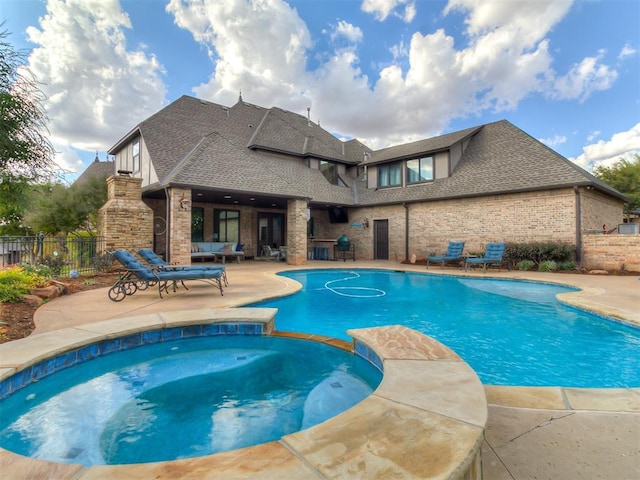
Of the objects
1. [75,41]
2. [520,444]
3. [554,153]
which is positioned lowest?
[520,444]

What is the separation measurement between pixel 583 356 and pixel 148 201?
1667 cm

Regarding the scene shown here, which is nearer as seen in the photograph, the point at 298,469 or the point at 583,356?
the point at 298,469

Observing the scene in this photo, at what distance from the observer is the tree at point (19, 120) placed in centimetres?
549

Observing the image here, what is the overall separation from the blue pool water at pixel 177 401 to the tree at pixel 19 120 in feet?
15.4

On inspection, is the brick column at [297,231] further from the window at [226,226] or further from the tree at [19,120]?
the tree at [19,120]

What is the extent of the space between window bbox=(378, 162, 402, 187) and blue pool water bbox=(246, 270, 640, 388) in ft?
31.4

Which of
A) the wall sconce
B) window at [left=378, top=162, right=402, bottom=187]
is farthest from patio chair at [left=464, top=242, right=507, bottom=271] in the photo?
the wall sconce

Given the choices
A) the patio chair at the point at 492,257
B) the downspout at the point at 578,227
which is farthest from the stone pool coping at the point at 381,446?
the downspout at the point at 578,227

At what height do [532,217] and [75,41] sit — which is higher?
[75,41]

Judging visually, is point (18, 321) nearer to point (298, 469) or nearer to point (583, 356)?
point (298, 469)

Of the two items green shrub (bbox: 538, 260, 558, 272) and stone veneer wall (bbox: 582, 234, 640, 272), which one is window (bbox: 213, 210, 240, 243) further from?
stone veneer wall (bbox: 582, 234, 640, 272)

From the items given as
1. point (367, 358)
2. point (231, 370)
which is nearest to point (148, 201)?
point (231, 370)

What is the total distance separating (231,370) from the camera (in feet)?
12.6

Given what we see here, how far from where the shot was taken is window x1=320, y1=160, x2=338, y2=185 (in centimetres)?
1988
